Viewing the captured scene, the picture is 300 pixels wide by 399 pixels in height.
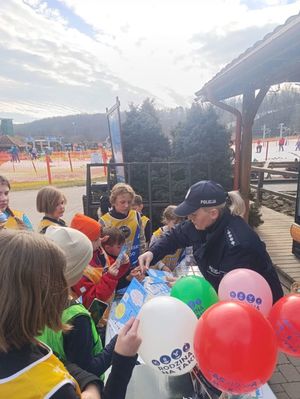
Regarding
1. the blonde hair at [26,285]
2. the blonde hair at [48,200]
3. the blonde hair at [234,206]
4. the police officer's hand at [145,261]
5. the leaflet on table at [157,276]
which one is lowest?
the leaflet on table at [157,276]

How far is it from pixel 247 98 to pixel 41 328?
4817 mm

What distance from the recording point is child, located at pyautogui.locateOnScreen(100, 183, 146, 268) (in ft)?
11.7

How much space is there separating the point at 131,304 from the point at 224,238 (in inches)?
30.1

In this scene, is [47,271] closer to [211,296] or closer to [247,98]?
[211,296]

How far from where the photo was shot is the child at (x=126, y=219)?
355 cm

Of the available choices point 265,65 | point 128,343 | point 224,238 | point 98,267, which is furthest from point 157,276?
point 265,65

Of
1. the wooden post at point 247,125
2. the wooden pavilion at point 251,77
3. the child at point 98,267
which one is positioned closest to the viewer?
the child at point 98,267

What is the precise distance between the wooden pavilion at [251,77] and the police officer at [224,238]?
6.16 feet

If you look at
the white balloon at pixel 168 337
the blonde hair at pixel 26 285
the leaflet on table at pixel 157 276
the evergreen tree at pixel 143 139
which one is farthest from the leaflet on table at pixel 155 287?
the evergreen tree at pixel 143 139

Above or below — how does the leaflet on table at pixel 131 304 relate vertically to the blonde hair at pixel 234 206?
below

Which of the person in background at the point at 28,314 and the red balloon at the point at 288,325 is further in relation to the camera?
the red balloon at the point at 288,325

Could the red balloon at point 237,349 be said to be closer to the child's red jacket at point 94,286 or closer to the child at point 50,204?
the child's red jacket at point 94,286

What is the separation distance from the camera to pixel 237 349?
1154 mm

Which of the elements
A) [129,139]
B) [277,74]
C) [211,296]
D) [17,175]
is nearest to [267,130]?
[17,175]
